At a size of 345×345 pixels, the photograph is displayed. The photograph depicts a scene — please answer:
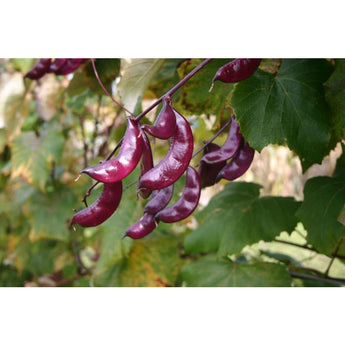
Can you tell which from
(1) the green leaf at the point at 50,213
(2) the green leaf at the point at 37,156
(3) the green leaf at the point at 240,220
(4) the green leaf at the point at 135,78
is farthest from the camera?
(1) the green leaf at the point at 50,213

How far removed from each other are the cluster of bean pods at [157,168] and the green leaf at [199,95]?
15 cm

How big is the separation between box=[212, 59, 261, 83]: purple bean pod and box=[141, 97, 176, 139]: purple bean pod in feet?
0.38

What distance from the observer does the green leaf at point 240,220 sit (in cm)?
91

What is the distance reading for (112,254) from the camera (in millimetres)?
1145

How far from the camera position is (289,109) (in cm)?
65

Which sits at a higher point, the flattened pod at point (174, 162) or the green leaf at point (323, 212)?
the flattened pod at point (174, 162)

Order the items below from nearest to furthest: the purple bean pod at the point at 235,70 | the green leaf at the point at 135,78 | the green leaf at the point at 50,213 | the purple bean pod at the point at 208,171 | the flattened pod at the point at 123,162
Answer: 1. the flattened pod at the point at 123,162
2. the purple bean pod at the point at 235,70
3. the purple bean pod at the point at 208,171
4. the green leaf at the point at 135,78
5. the green leaf at the point at 50,213

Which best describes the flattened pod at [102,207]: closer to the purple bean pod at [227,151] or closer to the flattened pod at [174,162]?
the flattened pod at [174,162]

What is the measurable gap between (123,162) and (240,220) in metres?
0.57

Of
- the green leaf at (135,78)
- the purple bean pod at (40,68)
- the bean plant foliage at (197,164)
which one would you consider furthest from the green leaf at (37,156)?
the green leaf at (135,78)

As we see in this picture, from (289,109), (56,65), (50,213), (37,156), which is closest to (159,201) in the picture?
(289,109)

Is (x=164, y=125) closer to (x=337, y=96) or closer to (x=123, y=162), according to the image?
(x=123, y=162)

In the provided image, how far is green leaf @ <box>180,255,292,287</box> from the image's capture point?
0.94 m
